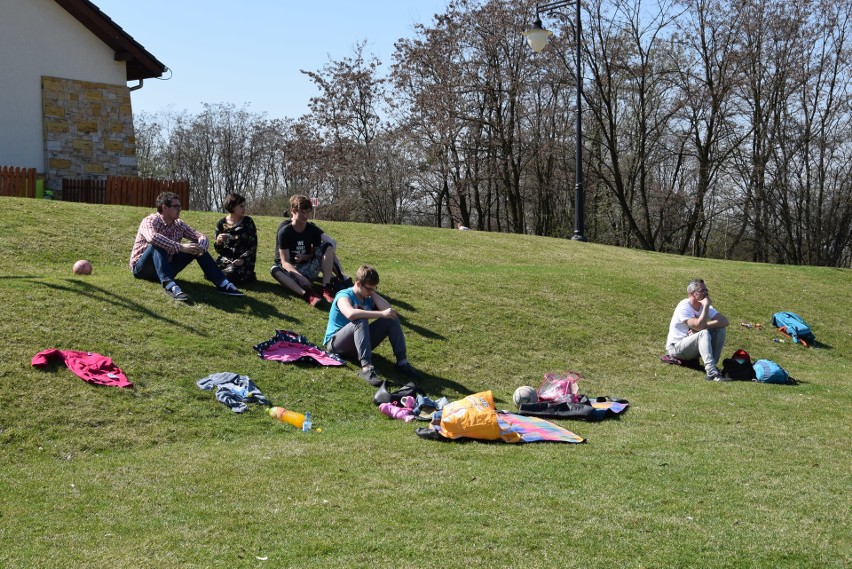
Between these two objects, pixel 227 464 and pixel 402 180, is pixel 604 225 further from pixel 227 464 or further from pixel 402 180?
pixel 227 464

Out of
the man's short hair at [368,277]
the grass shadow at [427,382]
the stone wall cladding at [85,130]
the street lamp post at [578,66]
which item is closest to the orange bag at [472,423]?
the grass shadow at [427,382]

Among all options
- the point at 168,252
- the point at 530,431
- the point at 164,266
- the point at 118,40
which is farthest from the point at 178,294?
the point at 118,40

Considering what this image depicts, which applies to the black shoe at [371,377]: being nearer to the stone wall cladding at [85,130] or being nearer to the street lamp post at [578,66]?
the street lamp post at [578,66]

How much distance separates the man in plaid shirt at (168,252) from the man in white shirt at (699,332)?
6.47m

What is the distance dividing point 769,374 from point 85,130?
67.2 feet

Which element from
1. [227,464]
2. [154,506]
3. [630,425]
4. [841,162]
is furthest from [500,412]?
[841,162]

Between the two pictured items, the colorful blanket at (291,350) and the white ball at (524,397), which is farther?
the colorful blanket at (291,350)

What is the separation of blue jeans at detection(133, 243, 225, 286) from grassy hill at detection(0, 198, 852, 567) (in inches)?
9.0

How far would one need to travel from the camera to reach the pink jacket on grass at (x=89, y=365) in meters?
7.84

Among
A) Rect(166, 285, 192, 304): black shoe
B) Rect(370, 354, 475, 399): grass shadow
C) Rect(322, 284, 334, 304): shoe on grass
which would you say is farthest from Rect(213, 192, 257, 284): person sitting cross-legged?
Rect(370, 354, 475, 399): grass shadow

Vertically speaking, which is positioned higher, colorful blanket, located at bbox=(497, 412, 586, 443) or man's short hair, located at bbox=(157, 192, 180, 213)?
man's short hair, located at bbox=(157, 192, 180, 213)

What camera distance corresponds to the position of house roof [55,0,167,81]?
23.9 metres

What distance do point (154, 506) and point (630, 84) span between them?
3807cm

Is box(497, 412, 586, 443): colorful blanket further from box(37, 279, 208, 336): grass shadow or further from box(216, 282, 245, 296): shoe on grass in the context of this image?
box(216, 282, 245, 296): shoe on grass
